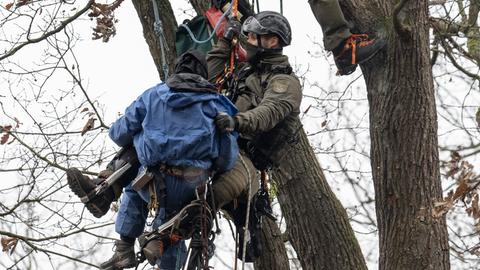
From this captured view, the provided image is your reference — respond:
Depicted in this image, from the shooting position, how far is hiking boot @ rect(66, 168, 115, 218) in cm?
571

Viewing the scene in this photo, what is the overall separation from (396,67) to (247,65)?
38.0 inches

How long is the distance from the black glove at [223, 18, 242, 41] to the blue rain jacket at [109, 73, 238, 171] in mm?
1015

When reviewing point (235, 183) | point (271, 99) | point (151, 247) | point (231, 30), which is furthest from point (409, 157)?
point (151, 247)

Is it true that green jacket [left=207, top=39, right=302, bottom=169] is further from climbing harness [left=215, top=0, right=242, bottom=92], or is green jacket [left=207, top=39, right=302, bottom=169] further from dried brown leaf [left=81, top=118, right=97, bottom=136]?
dried brown leaf [left=81, top=118, right=97, bottom=136]

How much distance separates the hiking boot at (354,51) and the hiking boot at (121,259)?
1848 mm

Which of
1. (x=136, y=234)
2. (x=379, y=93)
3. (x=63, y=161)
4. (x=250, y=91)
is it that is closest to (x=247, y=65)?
(x=250, y=91)

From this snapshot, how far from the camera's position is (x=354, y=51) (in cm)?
630

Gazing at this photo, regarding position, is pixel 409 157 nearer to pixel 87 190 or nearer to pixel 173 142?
pixel 173 142

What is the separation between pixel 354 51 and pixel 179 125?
1.54 meters

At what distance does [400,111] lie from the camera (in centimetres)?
593

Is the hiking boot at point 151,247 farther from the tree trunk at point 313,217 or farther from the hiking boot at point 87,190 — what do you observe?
the tree trunk at point 313,217

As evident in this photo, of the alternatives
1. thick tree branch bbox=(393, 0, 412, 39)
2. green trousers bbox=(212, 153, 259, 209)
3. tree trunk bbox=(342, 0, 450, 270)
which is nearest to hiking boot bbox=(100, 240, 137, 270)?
green trousers bbox=(212, 153, 259, 209)

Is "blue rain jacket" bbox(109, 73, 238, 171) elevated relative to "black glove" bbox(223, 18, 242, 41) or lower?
lower

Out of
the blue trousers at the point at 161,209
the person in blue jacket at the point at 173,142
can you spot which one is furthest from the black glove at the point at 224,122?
the blue trousers at the point at 161,209
